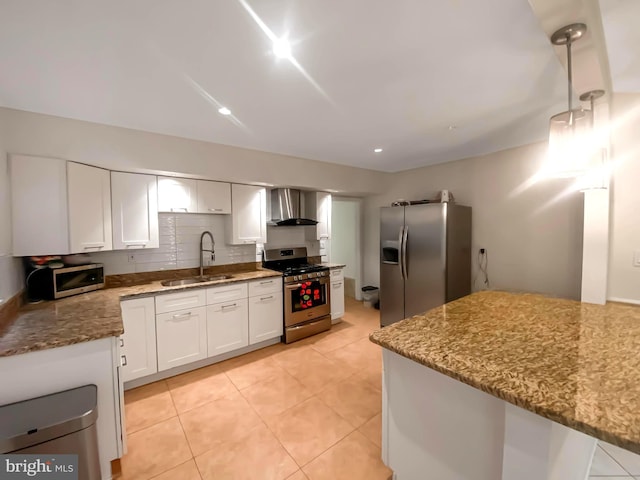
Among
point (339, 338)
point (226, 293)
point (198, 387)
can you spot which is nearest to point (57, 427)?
point (198, 387)

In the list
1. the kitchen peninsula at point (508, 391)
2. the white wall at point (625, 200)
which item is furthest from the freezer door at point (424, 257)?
the kitchen peninsula at point (508, 391)

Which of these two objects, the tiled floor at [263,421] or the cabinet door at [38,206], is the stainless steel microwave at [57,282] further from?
the tiled floor at [263,421]

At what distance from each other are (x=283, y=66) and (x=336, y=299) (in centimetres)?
311

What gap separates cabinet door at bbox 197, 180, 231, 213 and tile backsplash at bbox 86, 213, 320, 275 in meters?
0.30

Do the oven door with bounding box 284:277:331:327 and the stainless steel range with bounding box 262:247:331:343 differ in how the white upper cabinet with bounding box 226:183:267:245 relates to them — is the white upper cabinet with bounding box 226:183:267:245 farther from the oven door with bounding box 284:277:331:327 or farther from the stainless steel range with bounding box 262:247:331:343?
the oven door with bounding box 284:277:331:327

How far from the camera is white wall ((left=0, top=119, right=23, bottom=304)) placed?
5.82 ft

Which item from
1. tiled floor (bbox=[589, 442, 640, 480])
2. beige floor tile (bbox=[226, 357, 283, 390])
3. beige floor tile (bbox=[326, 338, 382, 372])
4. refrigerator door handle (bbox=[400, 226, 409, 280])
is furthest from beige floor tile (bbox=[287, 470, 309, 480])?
refrigerator door handle (bbox=[400, 226, 409, 280])

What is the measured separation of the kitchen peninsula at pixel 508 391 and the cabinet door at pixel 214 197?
2.49 metres

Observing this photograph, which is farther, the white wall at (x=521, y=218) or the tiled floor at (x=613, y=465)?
the white wall at (x=521, y=218)

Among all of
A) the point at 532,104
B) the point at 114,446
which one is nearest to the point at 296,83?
the point at 532,104

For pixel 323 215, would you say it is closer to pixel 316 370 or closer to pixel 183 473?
pixel 316 370

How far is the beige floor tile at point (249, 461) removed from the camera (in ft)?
5.22

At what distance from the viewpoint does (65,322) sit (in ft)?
5.53

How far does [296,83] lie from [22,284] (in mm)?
2698
